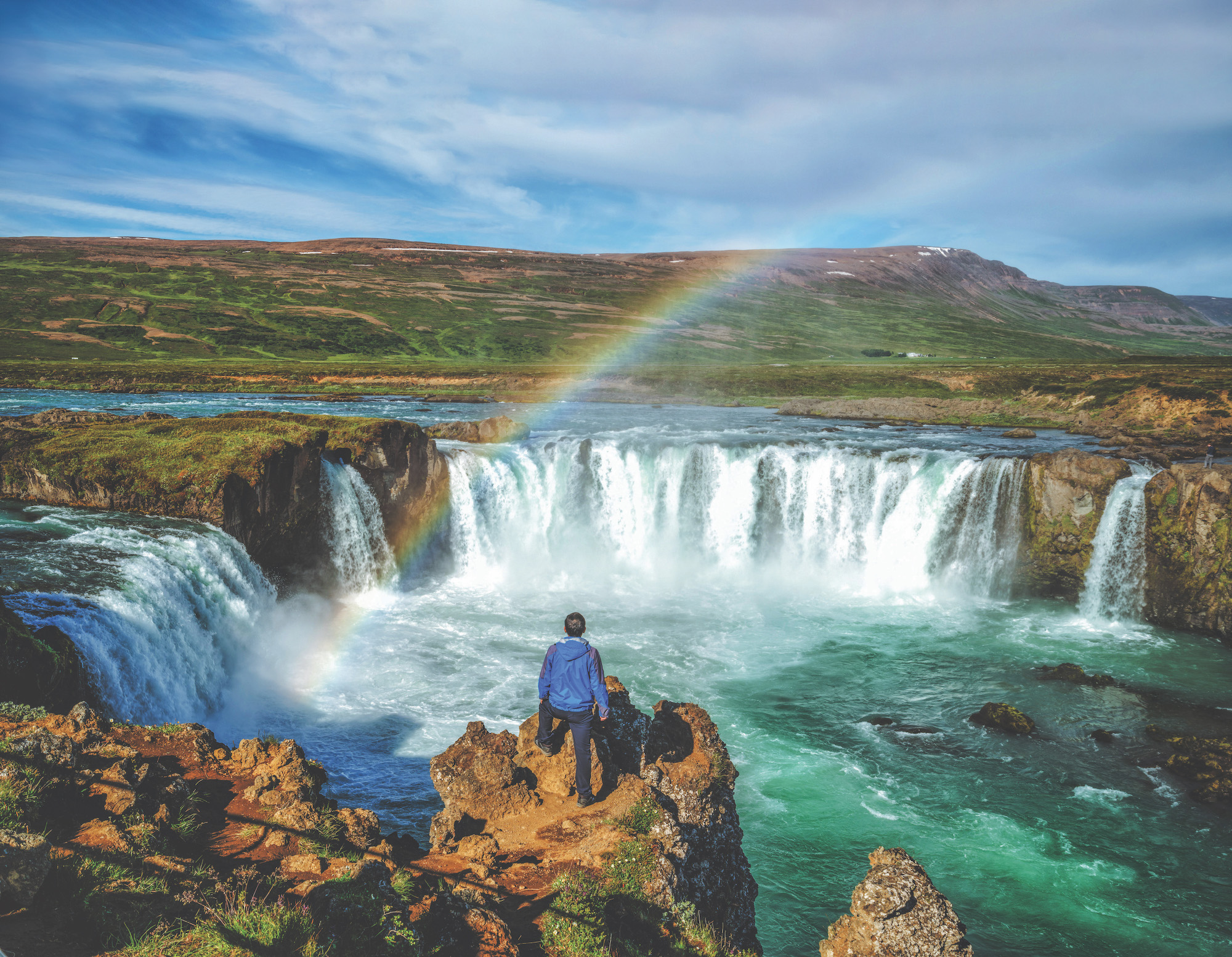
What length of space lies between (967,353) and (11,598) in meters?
174

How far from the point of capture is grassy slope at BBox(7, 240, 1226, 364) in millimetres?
119125

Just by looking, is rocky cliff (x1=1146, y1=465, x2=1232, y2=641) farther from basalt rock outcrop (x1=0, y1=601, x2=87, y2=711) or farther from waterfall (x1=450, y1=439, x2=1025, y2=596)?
basalt rock outcrop (x1=0, y1=601, x2=87, y2=711)

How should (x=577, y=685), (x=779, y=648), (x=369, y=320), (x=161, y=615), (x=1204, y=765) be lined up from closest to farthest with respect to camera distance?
1. (x=577, y=685)
2. (x=161, y=615)
3. (x=1204, y=765)
4. (x=779, y=648)
5. (x=369, y=320)

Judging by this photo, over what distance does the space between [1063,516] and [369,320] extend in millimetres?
139362

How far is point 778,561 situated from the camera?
33.3 m

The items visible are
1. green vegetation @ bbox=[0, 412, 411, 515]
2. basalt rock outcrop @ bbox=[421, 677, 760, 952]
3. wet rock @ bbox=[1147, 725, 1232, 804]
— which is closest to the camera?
basalt rock outcrop @ bbox=[421, 677, 760, 952]

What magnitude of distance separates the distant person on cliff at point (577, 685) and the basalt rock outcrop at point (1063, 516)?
84.8 ft

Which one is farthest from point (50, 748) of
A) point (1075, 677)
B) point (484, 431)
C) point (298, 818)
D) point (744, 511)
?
point (484, 431)

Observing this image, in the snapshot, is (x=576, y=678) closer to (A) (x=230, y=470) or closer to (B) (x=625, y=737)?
(B) (x=625, y=737)

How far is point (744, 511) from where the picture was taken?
3381 cm

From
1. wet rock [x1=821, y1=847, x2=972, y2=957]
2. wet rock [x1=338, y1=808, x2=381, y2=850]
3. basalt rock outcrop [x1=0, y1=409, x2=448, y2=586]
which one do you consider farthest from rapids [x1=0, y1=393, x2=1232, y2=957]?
wet rock [x1=338, y1=808, x2=381, y2=850]

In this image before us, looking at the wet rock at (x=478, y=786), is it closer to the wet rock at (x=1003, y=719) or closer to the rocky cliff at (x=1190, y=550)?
the wet rock at (x=1003, y=719)

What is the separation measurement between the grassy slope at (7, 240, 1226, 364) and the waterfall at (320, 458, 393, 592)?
9267 cm

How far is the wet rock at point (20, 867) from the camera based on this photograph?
529cm
